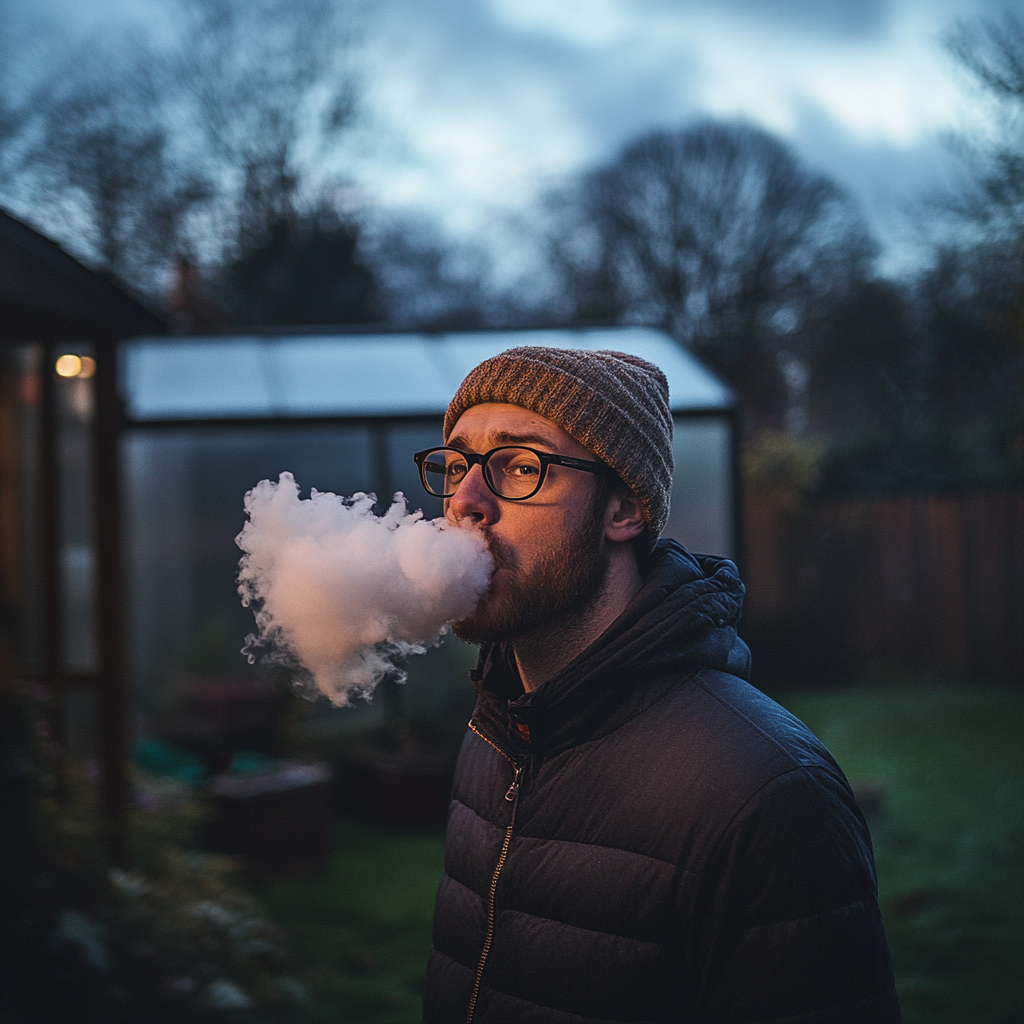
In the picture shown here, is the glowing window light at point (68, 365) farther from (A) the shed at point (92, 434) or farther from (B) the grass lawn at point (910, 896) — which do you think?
(B) the grass lawn at point (910, 896)

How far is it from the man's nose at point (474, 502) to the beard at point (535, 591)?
2.0 inches

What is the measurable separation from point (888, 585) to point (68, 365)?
36.8 feet

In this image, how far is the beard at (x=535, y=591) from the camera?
59.8 inches

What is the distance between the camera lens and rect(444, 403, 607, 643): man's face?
1521 mm

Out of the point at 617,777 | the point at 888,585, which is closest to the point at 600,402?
the point at 617,777

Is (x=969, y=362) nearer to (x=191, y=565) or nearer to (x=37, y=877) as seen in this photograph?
(x=191, y=565)

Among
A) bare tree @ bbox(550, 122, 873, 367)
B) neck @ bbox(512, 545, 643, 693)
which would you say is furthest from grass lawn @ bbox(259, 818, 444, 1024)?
bare tree @ bbox(550, 122, 873, 367)

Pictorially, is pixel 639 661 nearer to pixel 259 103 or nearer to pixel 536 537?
pixel 536 537

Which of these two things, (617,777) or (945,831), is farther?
(945,831)

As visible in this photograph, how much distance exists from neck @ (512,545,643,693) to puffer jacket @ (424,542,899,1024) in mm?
60

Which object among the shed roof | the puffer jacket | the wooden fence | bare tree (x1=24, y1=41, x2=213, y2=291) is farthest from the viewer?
the wooden fence

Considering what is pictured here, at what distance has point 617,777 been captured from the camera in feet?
4.78

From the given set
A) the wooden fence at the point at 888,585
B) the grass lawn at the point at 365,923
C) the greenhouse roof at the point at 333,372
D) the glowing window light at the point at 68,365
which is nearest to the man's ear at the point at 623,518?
the grass lawn at the point at 365,923

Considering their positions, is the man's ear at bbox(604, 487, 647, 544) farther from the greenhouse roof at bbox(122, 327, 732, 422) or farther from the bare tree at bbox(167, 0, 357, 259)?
the bare tree at bbox(167, 0, 357, 259)
